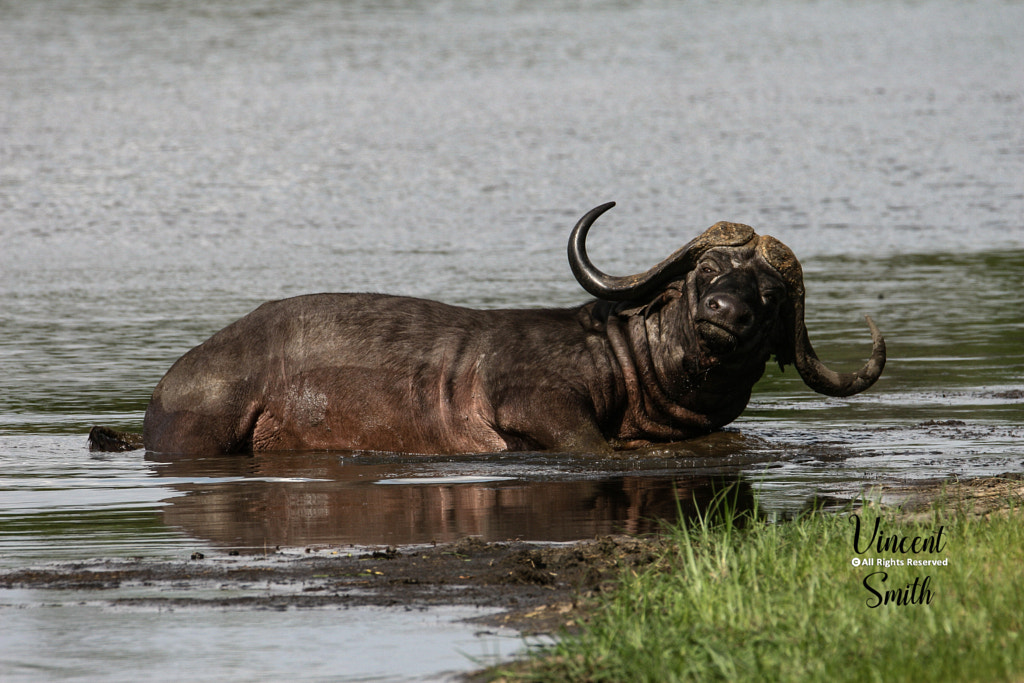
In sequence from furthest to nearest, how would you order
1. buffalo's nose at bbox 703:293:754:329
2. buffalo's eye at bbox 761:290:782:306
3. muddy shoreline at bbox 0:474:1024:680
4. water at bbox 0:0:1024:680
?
buffalo's eye at bbox 761:290:782:306 → buffalo's nose at bbox 703:293:754:329 → water at bbox 0:0:1024:680 → muddy shoreline at bbox 0:474:1024:680

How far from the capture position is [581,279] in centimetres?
1028

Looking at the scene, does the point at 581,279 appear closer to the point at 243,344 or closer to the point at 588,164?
the point at 243,344

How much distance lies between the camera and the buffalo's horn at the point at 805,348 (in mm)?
10031

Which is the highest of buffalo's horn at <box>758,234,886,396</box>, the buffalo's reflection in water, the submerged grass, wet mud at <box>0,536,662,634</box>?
buffalo's horn at <box>758,234,886,396</box>

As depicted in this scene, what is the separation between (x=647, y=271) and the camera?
10.2 metres

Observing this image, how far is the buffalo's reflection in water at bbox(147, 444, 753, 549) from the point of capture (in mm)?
7586

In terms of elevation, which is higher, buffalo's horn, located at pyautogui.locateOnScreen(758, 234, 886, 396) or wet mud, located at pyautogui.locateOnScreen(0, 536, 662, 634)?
buffalo's horn, located at pyautogui.locateOnScreen(758, 234, 886, 396)

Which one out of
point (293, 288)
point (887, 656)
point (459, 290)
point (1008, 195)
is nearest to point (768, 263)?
point (887, 656)

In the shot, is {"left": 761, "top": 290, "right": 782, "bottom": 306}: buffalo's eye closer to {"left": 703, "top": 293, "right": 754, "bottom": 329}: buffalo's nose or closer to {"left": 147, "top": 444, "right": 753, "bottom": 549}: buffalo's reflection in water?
{"left": 703, "top": 293, "right": 754, "bottom": 329}: buffalo's nose

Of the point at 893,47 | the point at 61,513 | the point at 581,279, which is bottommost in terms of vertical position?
the point at 61,513

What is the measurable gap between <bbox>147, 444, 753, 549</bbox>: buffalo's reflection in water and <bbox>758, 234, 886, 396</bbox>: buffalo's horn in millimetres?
1365

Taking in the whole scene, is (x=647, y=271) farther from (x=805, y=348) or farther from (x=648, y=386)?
(x=805, y=348)

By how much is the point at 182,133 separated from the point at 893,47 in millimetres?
23061

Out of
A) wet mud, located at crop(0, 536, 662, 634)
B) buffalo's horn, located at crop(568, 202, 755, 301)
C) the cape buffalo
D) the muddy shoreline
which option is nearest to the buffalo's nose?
the cape buffalo
